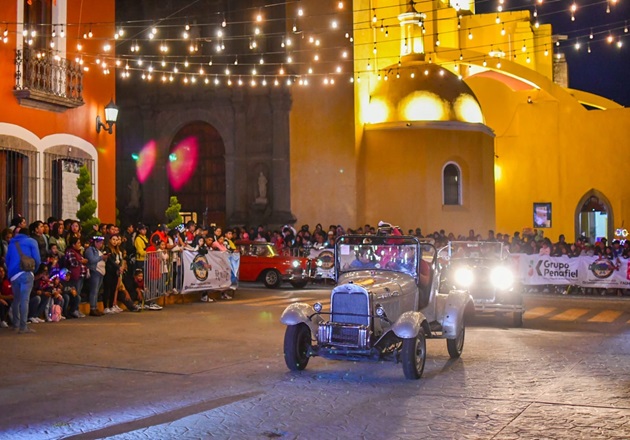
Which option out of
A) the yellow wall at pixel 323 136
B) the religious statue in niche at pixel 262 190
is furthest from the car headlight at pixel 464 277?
the religious statue in niche at pixel 262 190

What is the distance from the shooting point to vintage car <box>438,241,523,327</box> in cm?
1725

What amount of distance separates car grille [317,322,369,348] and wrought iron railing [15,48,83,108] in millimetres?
12548

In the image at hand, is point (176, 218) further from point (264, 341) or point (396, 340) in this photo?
point (396, 340)

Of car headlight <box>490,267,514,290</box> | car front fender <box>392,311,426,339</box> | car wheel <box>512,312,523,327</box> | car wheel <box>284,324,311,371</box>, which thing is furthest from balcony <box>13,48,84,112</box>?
car front fender <box>392,311,426,339</box>

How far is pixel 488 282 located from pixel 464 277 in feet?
1.67

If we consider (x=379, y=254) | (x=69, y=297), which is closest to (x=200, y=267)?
(x=69, y=297)

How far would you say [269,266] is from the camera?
94.1 ft

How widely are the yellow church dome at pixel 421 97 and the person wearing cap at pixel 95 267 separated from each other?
2142 cm

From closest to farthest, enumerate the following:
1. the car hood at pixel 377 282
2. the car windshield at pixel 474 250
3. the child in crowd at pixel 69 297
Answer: the car hood at pixel 377 282 < the child in crowd at pixel 69 297 < the car windshield at pixel 474 250

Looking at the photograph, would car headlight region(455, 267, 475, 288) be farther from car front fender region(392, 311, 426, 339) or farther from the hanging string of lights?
the hanging string of lights

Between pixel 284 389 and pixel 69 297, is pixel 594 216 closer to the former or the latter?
pixel 69 297

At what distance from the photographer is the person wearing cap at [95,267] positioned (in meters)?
18.0

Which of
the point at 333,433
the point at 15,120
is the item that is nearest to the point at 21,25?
the point at 15,120

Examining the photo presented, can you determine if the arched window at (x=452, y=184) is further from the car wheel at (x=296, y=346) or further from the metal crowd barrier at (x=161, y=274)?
the car wheel at (x=296, y=346)
